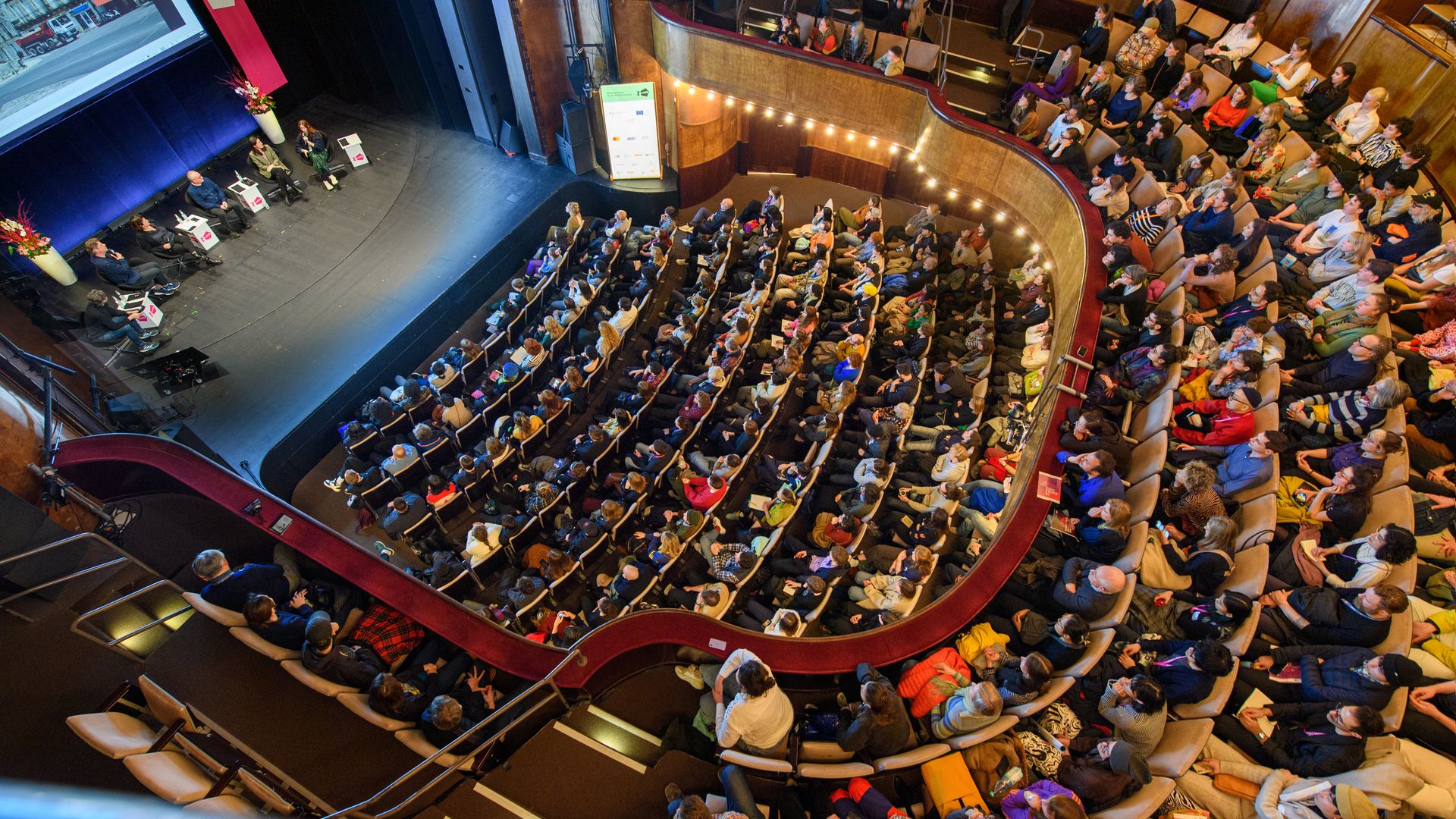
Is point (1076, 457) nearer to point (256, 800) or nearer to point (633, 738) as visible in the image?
point (633, 738)

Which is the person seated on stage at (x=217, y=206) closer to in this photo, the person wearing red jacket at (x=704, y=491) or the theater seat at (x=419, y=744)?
the person wearing red jacket at (x=704, y=491)

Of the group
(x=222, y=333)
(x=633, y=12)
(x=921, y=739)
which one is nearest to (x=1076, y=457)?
(x=921, y=739)

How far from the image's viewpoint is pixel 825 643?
4.27m

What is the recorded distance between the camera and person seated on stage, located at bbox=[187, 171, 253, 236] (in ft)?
30.1

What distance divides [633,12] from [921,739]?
9577 millimetres

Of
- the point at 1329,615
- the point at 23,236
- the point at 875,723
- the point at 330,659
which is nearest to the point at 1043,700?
the point at 875,723

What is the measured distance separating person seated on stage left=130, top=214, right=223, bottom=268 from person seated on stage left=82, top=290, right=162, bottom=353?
1.14 m

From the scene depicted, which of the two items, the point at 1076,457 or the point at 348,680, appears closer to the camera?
the point at 348,680

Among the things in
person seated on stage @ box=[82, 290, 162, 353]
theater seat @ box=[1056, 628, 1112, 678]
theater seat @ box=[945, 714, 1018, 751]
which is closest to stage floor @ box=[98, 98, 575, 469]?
person seated on stage @ box=[82, 290, 162, 353]

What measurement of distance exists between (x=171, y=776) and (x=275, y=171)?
9618 mm

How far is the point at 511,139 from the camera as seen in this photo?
35.1 feet

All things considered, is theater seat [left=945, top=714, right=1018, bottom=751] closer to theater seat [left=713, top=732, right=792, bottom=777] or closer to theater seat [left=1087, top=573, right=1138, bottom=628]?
theater seat [left=713, top=732, right=792, bottom=777]

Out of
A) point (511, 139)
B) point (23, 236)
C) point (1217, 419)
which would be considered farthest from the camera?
point (511, 139)

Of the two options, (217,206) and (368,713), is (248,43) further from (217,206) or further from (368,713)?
(368,713)
